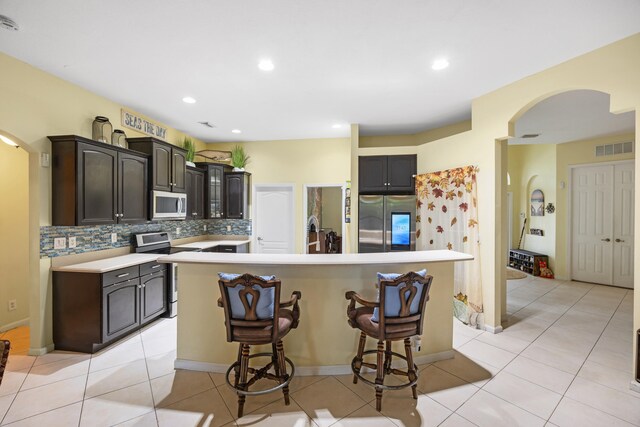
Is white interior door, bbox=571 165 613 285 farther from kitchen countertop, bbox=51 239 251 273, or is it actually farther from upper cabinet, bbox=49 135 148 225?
upper cabinet, bbox=49 135 148 225

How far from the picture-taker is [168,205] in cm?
401

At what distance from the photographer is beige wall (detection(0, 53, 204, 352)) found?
102 inches

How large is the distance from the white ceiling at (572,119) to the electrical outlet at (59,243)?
5.90 metres

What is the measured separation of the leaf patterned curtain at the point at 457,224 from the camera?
3.43 meters

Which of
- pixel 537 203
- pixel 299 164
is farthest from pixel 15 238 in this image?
pixel 537 203

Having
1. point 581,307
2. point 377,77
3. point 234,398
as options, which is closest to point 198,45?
point 377,77

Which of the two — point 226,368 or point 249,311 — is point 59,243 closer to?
point 226,368

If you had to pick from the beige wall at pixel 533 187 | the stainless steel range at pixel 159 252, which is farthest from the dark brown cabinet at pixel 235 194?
the beige wall at pixel 533 187

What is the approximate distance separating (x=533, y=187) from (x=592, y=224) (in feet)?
4.55

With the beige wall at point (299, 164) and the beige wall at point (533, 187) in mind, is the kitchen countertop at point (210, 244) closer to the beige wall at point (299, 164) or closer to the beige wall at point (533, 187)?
the beige wall at point (299, 164)

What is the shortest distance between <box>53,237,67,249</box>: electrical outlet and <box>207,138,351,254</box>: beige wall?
124 inches

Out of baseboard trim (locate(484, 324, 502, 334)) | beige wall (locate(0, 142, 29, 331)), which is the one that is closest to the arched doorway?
beige wall (locate(0, 142, 29, 331))

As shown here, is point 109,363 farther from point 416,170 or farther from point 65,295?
point 416,170

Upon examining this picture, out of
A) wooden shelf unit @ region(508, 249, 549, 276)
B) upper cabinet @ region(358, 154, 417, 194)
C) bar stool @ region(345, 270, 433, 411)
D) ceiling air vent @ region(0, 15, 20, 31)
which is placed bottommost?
wooden shelf unit @ region(508, 249, 549, 276)
